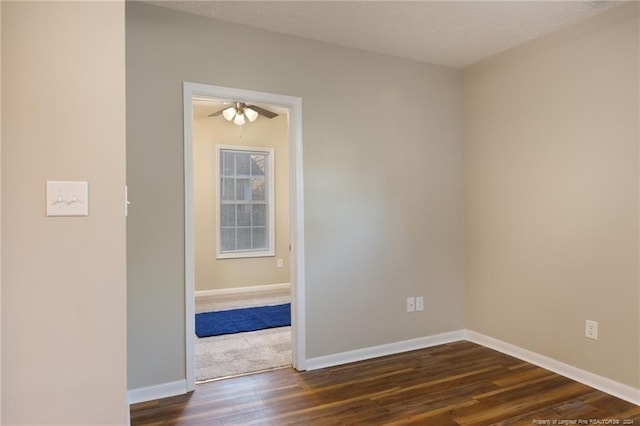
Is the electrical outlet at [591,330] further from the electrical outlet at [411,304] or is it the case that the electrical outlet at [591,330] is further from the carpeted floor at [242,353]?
the carpeted floor at [242,353]

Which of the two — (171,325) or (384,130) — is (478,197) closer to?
(384,130)

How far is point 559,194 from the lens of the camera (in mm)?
2881

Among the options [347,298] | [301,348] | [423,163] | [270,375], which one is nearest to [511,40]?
[423,163]

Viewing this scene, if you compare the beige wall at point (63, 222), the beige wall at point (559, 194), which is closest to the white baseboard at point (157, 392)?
the beige wall at point (63, 222)

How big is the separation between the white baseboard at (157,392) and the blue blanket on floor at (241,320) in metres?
1.22

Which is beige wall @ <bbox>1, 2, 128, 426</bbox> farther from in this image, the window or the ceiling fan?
the window

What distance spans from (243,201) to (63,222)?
4.37 m

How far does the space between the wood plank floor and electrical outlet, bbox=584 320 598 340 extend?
349 millimetres

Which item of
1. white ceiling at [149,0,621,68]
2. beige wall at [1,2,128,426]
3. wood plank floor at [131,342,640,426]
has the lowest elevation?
wood plank floor at [131,342,640,426]

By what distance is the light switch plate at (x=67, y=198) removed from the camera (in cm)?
142

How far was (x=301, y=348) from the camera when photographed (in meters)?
2.94

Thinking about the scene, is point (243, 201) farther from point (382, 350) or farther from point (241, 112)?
point (382, 350)

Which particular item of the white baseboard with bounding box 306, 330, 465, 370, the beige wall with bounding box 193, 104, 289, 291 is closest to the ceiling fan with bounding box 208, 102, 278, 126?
the beige wall with bounding box 193, 104, 289, 291

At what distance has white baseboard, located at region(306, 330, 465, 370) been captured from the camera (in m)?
3.02
